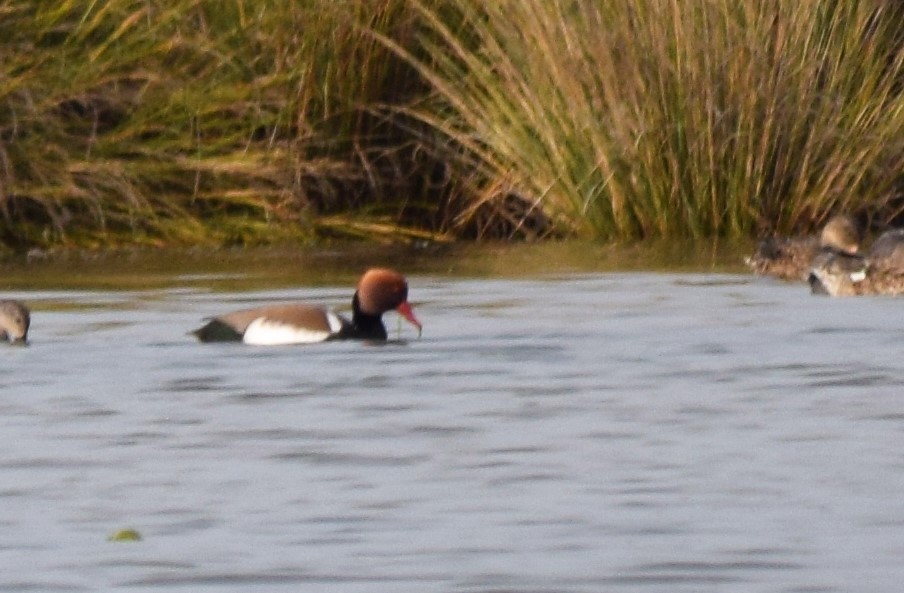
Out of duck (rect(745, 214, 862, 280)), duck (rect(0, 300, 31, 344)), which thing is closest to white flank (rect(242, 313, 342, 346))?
duck (rect(0, 300, 31, 344))

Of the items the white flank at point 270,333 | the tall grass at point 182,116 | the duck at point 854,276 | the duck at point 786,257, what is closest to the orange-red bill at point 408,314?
the white flank at point 270,333

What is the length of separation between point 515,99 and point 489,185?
72cm

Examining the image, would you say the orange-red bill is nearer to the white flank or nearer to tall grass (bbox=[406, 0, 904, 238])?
the white flank

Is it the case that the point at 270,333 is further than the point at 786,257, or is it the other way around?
the point at 786,257

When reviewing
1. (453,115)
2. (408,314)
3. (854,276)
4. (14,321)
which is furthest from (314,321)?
(453,115)

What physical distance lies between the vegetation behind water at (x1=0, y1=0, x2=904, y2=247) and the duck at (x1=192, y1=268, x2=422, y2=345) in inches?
169

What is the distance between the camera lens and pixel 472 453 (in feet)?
24.3

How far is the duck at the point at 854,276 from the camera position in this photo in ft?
39.6

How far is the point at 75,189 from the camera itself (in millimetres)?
15102

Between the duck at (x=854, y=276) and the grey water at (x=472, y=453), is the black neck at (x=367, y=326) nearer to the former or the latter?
the grey water at (x=472, y=453)

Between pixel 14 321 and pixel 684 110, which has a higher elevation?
pixel 684 110

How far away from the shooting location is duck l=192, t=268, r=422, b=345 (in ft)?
33.5

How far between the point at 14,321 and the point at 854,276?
12.8 feet

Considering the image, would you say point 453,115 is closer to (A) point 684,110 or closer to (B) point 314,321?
(A) point 684,110
